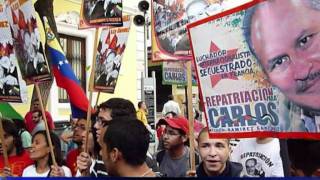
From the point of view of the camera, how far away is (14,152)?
3.81 metres

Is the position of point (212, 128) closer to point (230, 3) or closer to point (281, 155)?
point (281, 155)

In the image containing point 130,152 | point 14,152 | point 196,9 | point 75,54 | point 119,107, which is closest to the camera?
point 130,152

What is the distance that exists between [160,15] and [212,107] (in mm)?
1348

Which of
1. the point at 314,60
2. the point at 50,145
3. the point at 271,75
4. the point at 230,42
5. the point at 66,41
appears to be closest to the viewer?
the point at 314,60

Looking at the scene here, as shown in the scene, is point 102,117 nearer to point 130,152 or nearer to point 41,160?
point 41,160

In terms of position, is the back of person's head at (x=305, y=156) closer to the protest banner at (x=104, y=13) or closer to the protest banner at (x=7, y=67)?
the protest banner at (x=104, y=13)

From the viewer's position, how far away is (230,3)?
3.60 m

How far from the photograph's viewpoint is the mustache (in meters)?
2.25

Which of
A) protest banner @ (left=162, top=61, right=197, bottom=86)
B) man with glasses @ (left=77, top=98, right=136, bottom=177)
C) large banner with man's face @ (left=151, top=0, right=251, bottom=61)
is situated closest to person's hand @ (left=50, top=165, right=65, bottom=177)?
man with glasses @ (left=77, top=98, right=136, bottom=177)

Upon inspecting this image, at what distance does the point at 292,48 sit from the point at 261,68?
7.9 inches

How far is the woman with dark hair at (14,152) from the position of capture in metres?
3.59

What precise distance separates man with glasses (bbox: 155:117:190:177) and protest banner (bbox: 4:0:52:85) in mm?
1127

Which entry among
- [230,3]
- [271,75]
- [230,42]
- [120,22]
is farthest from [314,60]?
[120,22]

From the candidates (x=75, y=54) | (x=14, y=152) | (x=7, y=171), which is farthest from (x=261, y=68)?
(x=75, y=54)
